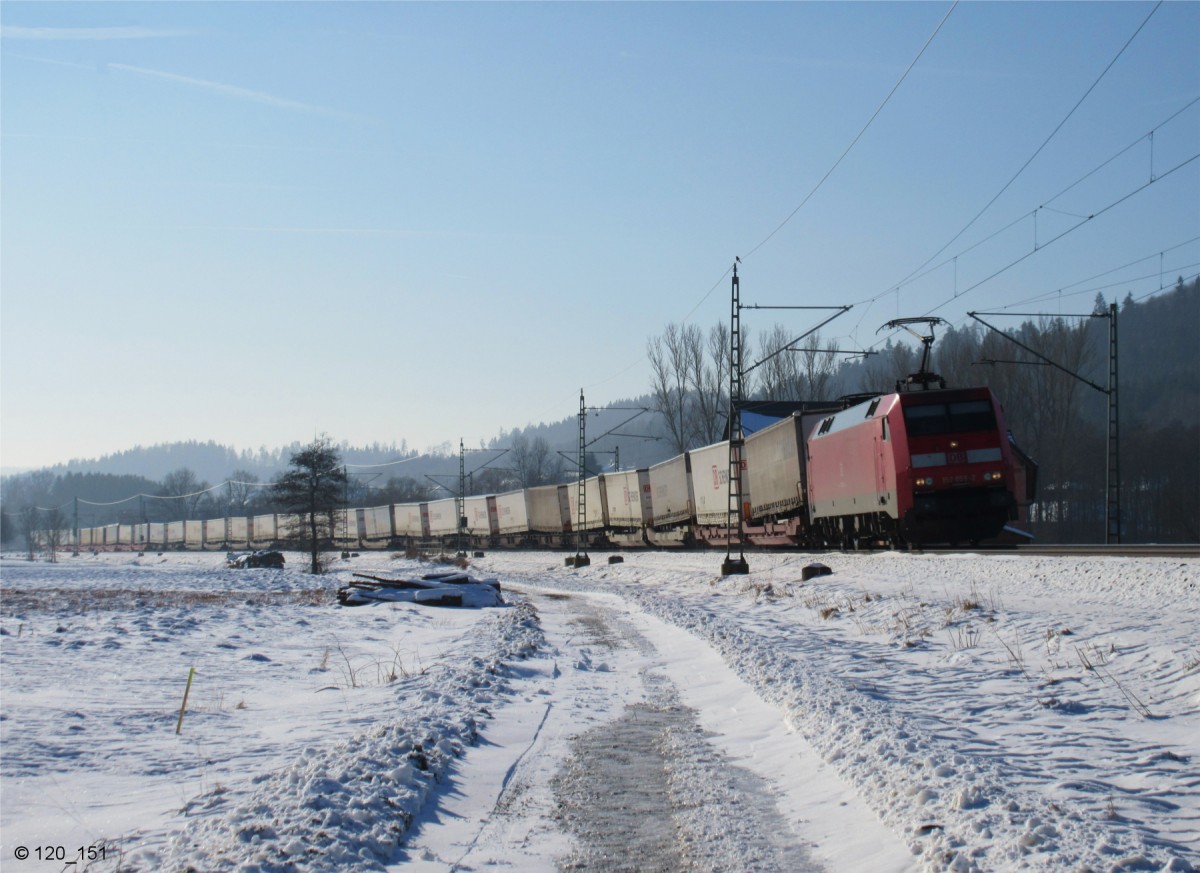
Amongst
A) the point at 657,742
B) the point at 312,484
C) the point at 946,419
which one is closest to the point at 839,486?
the point at 946,419

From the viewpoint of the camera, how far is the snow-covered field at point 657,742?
4.83 meters

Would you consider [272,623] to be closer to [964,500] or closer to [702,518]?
[964,500]

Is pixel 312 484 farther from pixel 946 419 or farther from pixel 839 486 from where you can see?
pixel 946 419

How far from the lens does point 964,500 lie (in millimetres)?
21578

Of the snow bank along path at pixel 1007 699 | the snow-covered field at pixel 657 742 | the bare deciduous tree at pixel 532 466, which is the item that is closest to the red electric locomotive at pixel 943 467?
the snow bank along path at pixel 1007 699

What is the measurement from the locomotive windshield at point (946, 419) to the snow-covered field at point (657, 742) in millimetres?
6481

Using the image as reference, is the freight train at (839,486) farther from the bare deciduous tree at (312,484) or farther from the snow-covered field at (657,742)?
the snow-covered field at (657,742)

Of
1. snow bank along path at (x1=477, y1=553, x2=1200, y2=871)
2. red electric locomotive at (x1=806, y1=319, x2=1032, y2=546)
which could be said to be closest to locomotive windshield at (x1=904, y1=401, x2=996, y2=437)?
red electric locomotive at (x1=806, y1=319, x2=1032, y2=546)

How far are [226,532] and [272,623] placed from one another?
3607 inches

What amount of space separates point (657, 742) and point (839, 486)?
66.1ft

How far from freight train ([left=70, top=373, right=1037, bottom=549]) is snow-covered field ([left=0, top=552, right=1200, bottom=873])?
615 cm

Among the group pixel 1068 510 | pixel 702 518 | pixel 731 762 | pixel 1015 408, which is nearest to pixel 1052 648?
pixel 731 762

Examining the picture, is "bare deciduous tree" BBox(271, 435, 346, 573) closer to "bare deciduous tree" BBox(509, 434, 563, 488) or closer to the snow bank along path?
the snow bank along path

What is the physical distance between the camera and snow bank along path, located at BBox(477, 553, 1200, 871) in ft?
15.5
